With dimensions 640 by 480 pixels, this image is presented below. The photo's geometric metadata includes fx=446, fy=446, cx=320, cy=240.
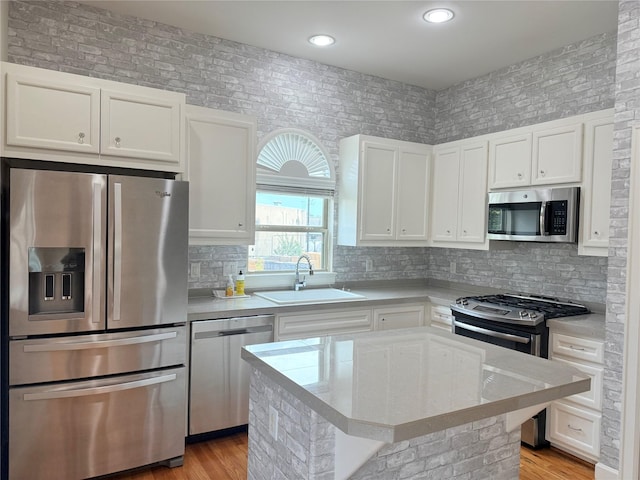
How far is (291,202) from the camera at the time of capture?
13.4ft

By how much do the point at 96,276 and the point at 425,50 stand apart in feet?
10.1

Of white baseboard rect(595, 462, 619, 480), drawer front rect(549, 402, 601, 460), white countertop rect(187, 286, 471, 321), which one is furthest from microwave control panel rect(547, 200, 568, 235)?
white baseboard rect(595, 462, 619, 480)

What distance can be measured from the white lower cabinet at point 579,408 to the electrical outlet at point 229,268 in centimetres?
243

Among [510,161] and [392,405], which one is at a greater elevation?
[510,161]

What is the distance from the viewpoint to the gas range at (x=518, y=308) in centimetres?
307

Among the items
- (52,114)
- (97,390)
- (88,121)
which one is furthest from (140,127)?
(97,390)

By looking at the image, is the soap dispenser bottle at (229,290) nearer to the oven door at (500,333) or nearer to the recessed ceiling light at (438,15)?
the oven door at (500,333)

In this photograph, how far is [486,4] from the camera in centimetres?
297

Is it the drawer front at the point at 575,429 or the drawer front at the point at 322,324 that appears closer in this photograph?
the drawer front at the point at 575,429

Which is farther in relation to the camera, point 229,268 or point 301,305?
point 229,268

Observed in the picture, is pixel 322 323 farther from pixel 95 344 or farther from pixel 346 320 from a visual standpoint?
pixel 95 344

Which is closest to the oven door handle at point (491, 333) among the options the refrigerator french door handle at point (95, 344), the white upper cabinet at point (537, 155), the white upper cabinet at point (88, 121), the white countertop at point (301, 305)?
the white countertop at point (301, 305)

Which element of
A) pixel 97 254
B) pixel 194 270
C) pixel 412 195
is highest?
pixel 412 195

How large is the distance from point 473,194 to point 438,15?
151cm
